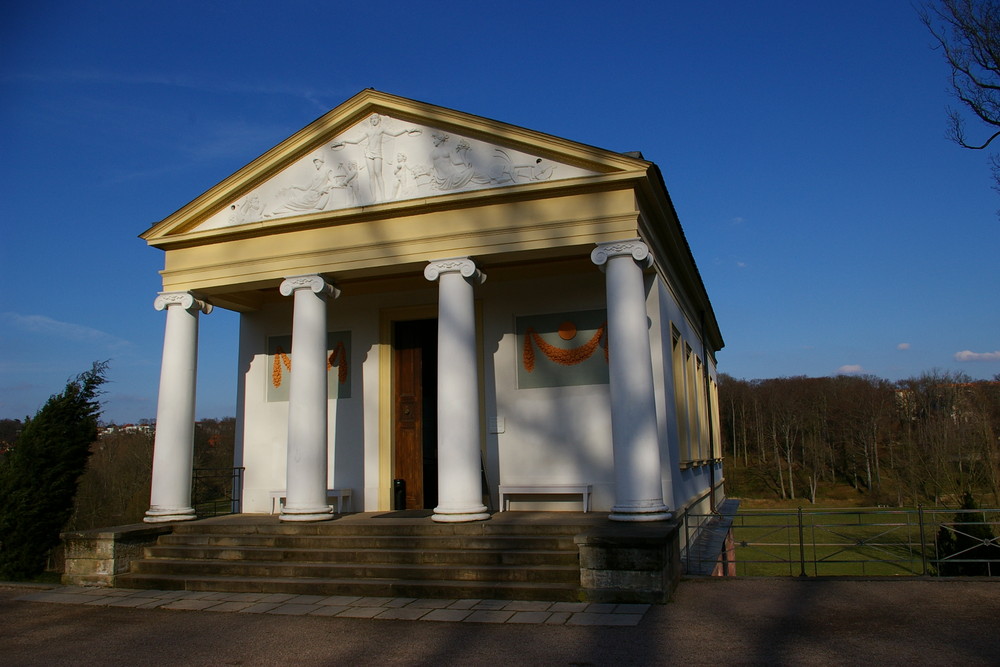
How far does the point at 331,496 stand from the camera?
1234cm

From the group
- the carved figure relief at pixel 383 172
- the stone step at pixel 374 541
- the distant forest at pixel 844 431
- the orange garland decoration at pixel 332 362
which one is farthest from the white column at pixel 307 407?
the distant forest at pixel 844 431

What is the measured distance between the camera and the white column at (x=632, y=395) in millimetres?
9211

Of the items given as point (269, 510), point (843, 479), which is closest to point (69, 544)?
point (269, 510)

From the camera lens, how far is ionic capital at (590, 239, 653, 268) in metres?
9.57

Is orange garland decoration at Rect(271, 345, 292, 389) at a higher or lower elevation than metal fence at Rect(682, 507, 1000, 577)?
higher

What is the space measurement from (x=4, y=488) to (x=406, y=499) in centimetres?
613

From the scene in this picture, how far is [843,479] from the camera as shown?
190ft

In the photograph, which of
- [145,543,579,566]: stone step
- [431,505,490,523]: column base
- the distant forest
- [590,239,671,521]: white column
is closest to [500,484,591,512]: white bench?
[431,505,490,523]: column base

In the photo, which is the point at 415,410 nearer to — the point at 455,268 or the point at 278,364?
the point at 278,364

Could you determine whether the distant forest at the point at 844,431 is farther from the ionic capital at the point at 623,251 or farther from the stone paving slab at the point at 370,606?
the stone paving slab at the point at 370,606

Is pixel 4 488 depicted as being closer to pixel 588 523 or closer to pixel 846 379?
pixel 588 523

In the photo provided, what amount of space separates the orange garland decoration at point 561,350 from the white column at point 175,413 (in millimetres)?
5493

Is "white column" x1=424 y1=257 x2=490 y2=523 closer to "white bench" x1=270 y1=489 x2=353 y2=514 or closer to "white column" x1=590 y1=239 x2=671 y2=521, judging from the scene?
"white column" x1=590 y1=239 x2=671 y2=521

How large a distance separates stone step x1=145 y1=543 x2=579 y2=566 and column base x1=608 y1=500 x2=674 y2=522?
1.00 meters
